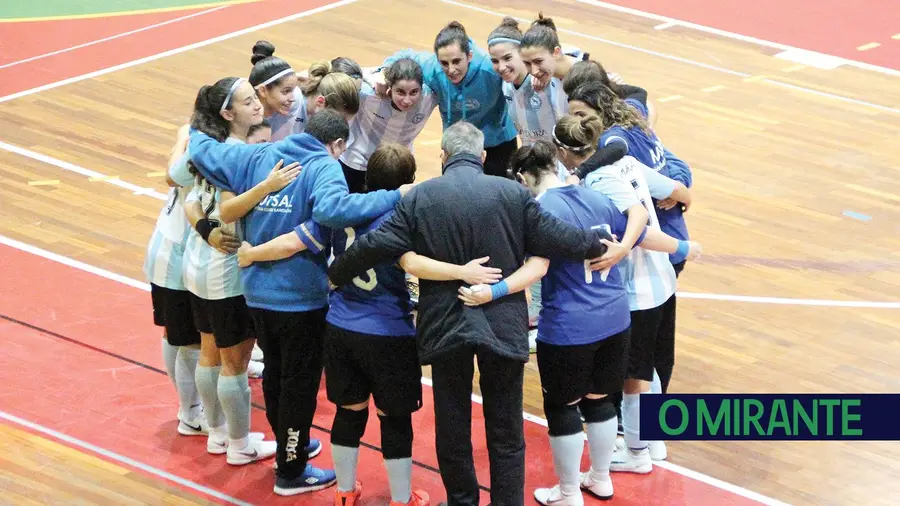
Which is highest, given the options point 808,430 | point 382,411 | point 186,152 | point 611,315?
point 186,152

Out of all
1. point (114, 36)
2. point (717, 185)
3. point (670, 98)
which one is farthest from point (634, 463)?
point (114, 36)

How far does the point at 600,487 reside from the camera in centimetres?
684

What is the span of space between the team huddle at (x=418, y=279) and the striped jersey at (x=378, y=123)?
4.17 ft

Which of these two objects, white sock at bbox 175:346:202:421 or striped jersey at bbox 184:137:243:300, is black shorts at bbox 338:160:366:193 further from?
striped jersey at bbox 184:137:243:300

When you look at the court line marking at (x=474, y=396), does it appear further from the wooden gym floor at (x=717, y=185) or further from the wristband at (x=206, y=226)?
the wristband at (x=206, y=226)

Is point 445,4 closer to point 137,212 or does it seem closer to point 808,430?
point 137,212

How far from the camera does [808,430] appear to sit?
7621 mm

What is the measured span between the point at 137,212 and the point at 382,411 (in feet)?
16.5

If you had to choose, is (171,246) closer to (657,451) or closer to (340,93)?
(340,93)

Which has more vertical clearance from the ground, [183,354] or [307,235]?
[307,235]

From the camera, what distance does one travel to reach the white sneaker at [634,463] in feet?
23.4

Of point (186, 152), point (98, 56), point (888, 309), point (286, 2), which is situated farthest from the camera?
point (286, 2)

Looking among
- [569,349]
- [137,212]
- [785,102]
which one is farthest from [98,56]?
[569,349]

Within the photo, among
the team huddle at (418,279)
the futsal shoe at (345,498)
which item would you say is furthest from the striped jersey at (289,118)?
the futsal shoe at (345,498)
